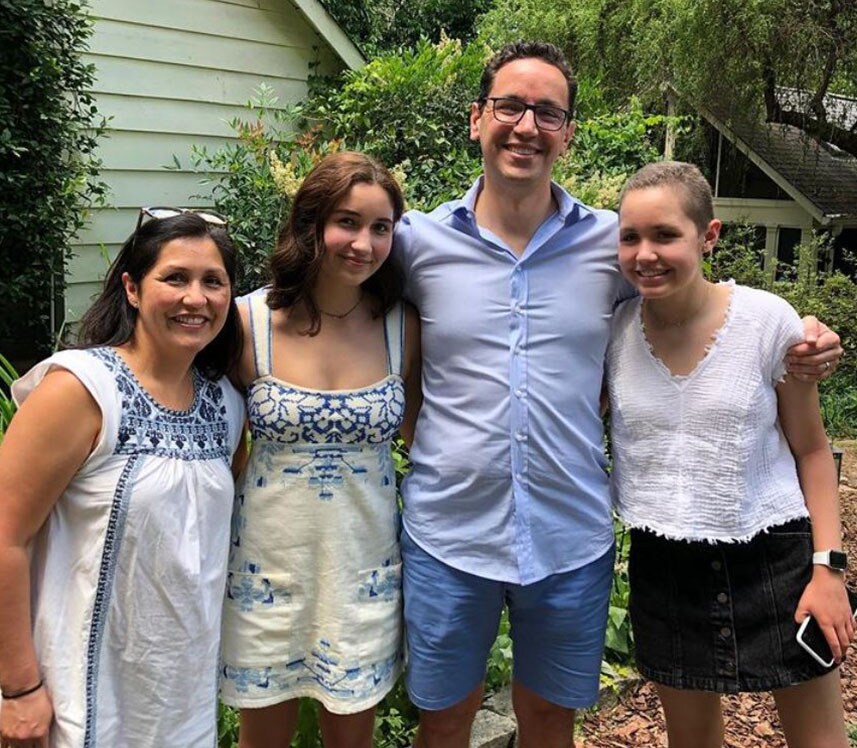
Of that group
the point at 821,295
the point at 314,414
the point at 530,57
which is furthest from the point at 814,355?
the point at 821,295

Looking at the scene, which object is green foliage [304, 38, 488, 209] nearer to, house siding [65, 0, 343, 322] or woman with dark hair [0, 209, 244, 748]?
house siding [65, 0, 343, 322]

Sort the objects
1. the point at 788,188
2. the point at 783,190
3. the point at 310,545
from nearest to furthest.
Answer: the point at 310,545
the point at 788,188
the point at 783,190

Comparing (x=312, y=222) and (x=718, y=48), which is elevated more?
(x=718, y=48)

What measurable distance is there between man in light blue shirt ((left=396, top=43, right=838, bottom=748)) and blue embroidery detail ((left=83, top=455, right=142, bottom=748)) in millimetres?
785

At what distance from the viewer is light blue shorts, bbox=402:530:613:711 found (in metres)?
2.24

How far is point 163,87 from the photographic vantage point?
19.3 feet

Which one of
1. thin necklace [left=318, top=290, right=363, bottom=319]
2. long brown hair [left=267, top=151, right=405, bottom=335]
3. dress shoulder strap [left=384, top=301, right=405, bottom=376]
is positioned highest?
long brown hair [left=267, top=151, right=405, bottom=335]

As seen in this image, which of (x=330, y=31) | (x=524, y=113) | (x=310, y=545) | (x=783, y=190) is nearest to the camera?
(x=310, y=545)

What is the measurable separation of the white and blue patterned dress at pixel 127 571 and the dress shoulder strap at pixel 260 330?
25 centimetres

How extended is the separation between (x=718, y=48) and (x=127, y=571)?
34.1ft

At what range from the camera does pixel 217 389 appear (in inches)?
81.4

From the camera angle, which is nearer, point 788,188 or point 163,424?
point 163,424

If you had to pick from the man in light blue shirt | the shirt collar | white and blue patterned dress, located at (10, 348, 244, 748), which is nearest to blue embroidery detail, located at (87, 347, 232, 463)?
white and blue patterned dress, located at (10, 348, 244, 748)

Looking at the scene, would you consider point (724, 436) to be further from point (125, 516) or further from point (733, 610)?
point (125, 516)
